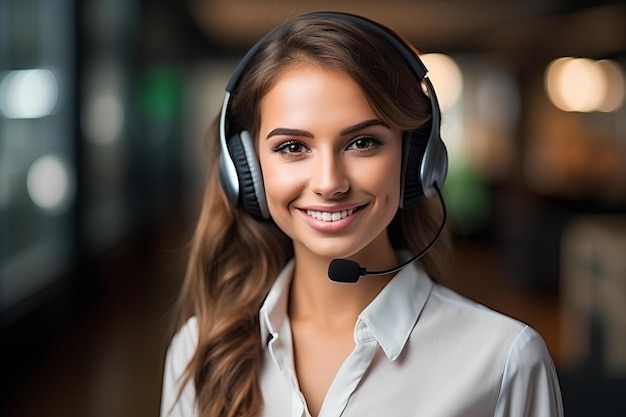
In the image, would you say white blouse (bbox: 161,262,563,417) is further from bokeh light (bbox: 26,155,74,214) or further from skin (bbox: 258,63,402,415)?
bokeh light (bbox: 26,155,74,214)

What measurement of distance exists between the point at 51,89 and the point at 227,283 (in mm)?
5633

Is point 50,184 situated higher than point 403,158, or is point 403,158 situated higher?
point 403,158

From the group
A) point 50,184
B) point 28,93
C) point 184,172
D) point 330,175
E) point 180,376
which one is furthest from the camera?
point 184,172

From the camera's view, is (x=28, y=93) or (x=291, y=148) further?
(x=28, y=93)

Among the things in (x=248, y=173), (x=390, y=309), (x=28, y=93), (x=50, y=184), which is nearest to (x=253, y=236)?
(x=248, y=173)

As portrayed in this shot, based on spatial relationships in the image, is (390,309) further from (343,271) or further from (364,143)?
(364,143)

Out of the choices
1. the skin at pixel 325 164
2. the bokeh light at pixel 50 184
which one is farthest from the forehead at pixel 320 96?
the bokeh light at pixel 50 184

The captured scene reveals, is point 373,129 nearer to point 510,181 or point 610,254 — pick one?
point 610,254

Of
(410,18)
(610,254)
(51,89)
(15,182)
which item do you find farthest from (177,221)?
(610,254)

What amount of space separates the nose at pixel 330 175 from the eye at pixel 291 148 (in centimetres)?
4

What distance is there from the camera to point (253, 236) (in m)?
1.46

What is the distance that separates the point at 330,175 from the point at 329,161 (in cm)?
2

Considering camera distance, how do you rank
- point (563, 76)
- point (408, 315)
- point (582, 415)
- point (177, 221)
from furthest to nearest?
point (177, 221)
point (563, 76)
point (582, 415)
point (408, 315)

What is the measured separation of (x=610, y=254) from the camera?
5270 millimetres
